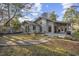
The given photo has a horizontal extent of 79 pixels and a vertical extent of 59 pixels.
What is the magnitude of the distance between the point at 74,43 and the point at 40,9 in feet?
1.65

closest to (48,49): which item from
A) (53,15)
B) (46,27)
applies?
(46,27)

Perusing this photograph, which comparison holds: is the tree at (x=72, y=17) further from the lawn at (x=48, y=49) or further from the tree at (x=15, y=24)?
the tree at (x=15, y=24)

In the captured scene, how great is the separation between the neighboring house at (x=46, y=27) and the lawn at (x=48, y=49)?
83 millimetres

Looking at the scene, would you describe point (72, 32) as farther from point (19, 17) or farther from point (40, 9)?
point (19, 17)

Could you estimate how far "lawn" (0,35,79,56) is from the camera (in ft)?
7.58

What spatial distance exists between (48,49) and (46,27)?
23 cm

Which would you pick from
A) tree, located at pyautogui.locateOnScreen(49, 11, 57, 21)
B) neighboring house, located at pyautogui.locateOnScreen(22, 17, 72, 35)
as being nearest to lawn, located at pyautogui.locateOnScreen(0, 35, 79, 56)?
neighboring house, located at pyautogui.locateOnScreen(22, 17, 72, 35)

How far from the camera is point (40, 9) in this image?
2.32m

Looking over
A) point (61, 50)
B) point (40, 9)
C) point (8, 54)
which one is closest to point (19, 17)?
point (40, 9)

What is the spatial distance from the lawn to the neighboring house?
0.08 m

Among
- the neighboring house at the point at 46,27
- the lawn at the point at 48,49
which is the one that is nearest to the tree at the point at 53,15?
the neighboring house at the point at 46,27

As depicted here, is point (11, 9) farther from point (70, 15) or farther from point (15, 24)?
point (70, 15)

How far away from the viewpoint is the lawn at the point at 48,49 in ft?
7.58

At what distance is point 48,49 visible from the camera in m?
2.32
